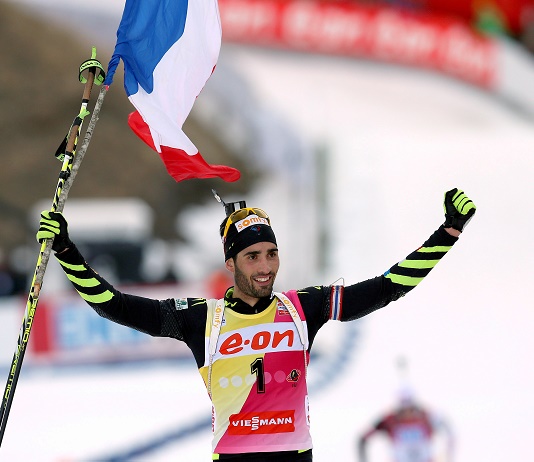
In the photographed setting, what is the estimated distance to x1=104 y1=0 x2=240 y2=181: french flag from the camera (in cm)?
475

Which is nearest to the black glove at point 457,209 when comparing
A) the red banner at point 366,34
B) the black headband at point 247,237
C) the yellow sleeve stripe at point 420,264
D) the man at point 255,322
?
the man at point 255,322

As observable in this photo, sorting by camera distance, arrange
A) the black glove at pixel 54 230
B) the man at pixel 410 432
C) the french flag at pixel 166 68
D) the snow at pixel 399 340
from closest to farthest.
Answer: the black glove at pixel 54 230
the french flag at pixel 166 68
the man at pixel 410 432
the snow at pixel 399 340

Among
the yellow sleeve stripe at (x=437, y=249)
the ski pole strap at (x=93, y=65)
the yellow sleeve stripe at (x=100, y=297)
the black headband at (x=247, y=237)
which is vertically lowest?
the yellow sleeve stripe at (x=100, y=297)

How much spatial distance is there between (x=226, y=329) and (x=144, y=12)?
5.04ft

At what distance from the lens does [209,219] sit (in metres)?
20.1

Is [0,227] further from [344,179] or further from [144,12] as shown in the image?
[144,12]

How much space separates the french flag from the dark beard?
1.86 feet

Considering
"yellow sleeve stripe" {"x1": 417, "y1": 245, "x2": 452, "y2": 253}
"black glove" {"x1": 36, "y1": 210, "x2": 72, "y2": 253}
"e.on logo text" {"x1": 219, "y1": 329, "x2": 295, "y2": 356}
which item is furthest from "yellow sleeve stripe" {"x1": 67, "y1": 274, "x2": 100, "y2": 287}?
"yellow sleeve stripe" {"x1": 417, "y1": 245, "x2": 452, "y2": 253}

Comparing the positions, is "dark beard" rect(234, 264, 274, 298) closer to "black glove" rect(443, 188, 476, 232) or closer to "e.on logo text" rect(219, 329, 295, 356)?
"e.on logo text" rect(219, 329, 295, 356)

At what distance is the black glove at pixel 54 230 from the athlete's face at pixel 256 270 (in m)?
0.73

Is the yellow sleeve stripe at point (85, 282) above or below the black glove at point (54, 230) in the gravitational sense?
below

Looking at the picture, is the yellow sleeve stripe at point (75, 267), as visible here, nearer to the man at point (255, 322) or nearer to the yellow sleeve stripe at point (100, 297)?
the man at point (255, 322)

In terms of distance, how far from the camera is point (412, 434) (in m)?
8.49

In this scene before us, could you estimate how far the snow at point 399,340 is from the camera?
29.0ft
